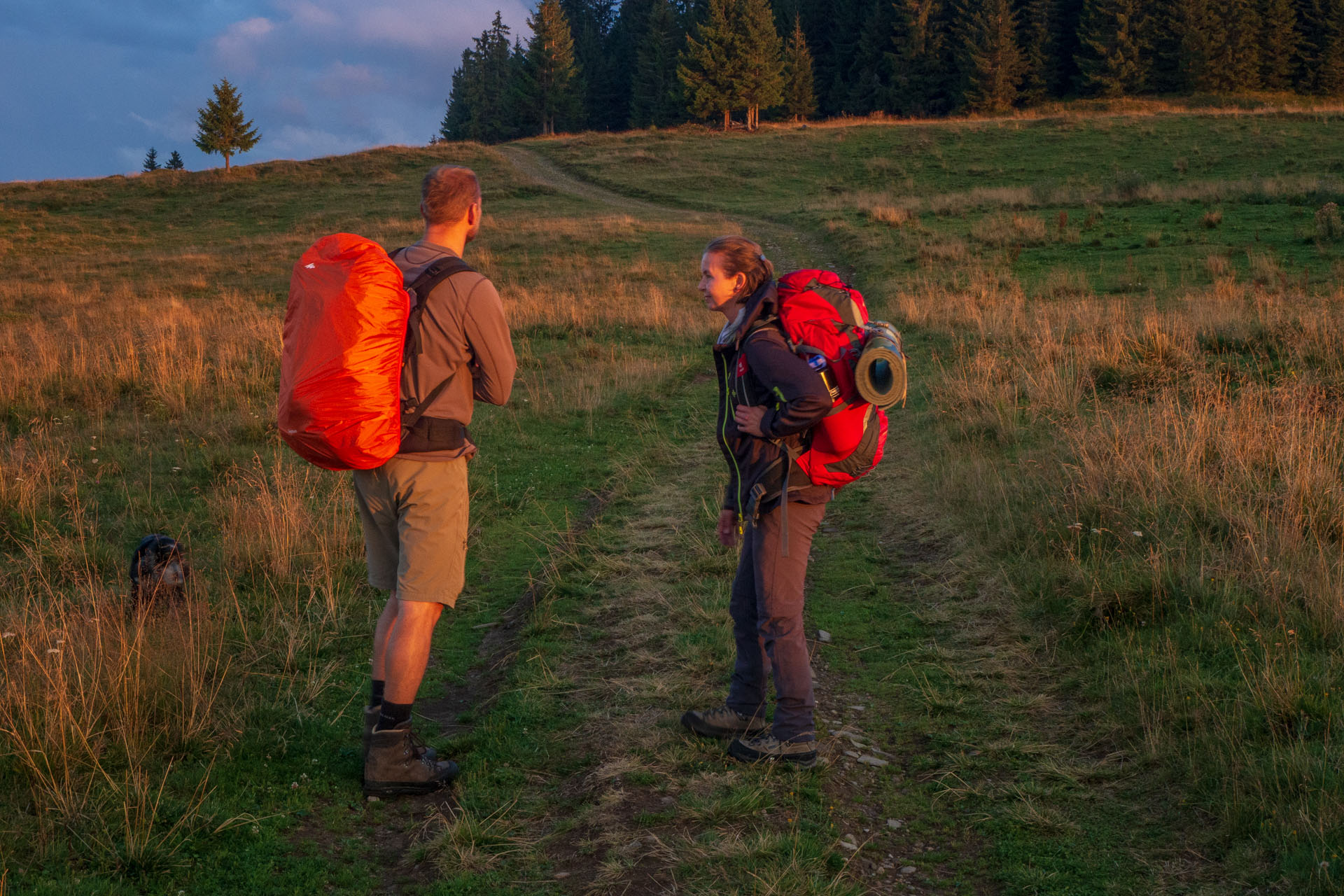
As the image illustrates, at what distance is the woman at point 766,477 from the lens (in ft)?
10.8

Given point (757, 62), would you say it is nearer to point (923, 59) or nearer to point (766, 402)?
point (923, 59)

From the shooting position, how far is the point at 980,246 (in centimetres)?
2070

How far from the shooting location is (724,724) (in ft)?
12.9

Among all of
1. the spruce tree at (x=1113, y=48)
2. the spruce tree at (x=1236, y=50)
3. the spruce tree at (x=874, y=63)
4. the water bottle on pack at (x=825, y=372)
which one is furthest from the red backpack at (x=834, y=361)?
the spruce tree at (x=874, y=63)

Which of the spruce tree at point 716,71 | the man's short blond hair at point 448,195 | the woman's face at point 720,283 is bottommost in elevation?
the woman's face at point 720,283

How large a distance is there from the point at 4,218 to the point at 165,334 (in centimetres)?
3379

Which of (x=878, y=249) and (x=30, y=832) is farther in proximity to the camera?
(x=878, y=249)

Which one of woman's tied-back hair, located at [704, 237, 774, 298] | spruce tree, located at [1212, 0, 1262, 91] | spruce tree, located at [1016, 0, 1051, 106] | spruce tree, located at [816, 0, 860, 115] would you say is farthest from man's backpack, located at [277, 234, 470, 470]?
spruce tree, located at [816, 0, 860, 115]

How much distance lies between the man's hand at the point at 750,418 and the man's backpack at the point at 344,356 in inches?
49.6

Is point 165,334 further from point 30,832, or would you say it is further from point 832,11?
point 832,11

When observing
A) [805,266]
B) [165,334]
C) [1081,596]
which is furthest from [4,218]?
[1081,596]

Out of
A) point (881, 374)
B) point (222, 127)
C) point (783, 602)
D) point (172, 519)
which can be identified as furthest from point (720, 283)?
point (222, 127)

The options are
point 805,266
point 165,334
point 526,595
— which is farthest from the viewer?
point 805,266

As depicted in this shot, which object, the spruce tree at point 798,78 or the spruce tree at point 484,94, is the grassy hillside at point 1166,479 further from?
the spruce tree at point 484,94
